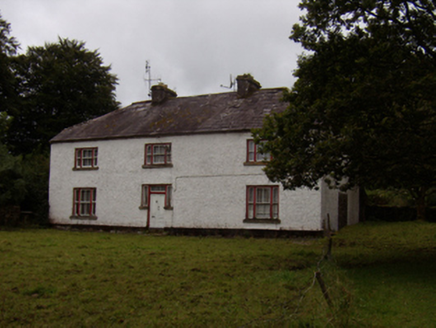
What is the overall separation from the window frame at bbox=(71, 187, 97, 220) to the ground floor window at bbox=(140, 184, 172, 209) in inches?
150

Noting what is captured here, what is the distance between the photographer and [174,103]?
33.0m

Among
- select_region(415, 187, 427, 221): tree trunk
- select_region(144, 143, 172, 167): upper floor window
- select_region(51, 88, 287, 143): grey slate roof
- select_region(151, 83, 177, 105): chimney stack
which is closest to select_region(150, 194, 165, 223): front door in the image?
select_region(144, 143, 172, 167): upper floor window

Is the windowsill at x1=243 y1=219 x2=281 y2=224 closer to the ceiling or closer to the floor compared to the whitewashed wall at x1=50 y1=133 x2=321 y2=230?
closer to the floor

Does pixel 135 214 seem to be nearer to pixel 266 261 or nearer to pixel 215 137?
pixel 215 137

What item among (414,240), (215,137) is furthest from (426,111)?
(215,137)

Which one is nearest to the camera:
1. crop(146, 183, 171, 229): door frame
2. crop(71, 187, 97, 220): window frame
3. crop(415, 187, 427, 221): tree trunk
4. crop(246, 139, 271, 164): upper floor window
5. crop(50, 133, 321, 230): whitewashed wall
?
crop(50, 133, 321, 230): whitewashed wall

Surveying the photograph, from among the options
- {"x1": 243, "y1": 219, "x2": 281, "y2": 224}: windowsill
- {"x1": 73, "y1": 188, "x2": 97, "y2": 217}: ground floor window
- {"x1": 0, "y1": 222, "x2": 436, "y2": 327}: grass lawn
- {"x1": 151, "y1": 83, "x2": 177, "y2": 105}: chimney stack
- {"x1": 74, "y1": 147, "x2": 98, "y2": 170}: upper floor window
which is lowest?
{"x1": 0, "y1": 222, "x2": 436, "y2": 327}: grass lawn

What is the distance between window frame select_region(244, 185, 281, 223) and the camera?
26234 millimetres

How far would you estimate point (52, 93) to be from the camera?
1903 inches

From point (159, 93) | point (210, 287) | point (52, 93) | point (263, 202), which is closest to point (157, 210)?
point (263, 202)

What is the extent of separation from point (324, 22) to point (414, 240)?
1359 cm

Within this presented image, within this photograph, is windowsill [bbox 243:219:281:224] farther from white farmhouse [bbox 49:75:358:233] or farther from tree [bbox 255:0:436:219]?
tree [bbox 255:0:436:219]

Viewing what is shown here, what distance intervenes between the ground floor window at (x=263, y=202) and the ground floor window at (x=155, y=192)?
202 inches

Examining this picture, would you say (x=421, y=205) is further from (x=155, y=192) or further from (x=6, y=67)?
(x=6, y=67)
